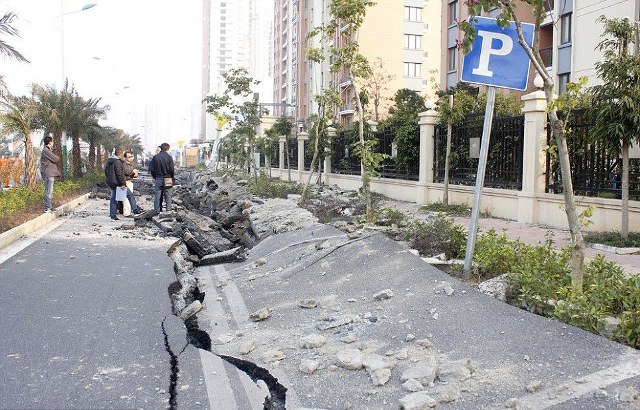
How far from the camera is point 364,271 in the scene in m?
7.73

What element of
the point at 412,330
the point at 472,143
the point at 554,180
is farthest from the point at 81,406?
the point at 472,143

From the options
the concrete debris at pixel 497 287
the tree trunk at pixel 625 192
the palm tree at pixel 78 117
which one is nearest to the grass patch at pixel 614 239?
the tree trunk at pixel 625 192

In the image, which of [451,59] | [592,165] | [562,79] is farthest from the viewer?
[451,59]

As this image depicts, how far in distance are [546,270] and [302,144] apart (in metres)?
27.2

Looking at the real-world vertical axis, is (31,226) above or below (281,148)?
below

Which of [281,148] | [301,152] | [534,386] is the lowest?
[534,386]

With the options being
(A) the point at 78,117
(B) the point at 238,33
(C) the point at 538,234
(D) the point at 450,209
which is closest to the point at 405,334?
(C) the point at 538,234

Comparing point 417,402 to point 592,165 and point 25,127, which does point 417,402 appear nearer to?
point 592,165

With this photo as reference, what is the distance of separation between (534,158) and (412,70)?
164 feet

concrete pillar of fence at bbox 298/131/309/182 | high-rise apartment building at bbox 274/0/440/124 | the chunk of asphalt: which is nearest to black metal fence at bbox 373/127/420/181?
concrete pillar of fence at bbox 298/131/309/182

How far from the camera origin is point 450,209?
1534cm

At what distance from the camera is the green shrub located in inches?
322

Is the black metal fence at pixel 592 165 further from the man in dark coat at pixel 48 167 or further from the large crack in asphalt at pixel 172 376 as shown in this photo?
the man in dark coat at pixel 48 167

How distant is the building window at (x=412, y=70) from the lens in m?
60.6
